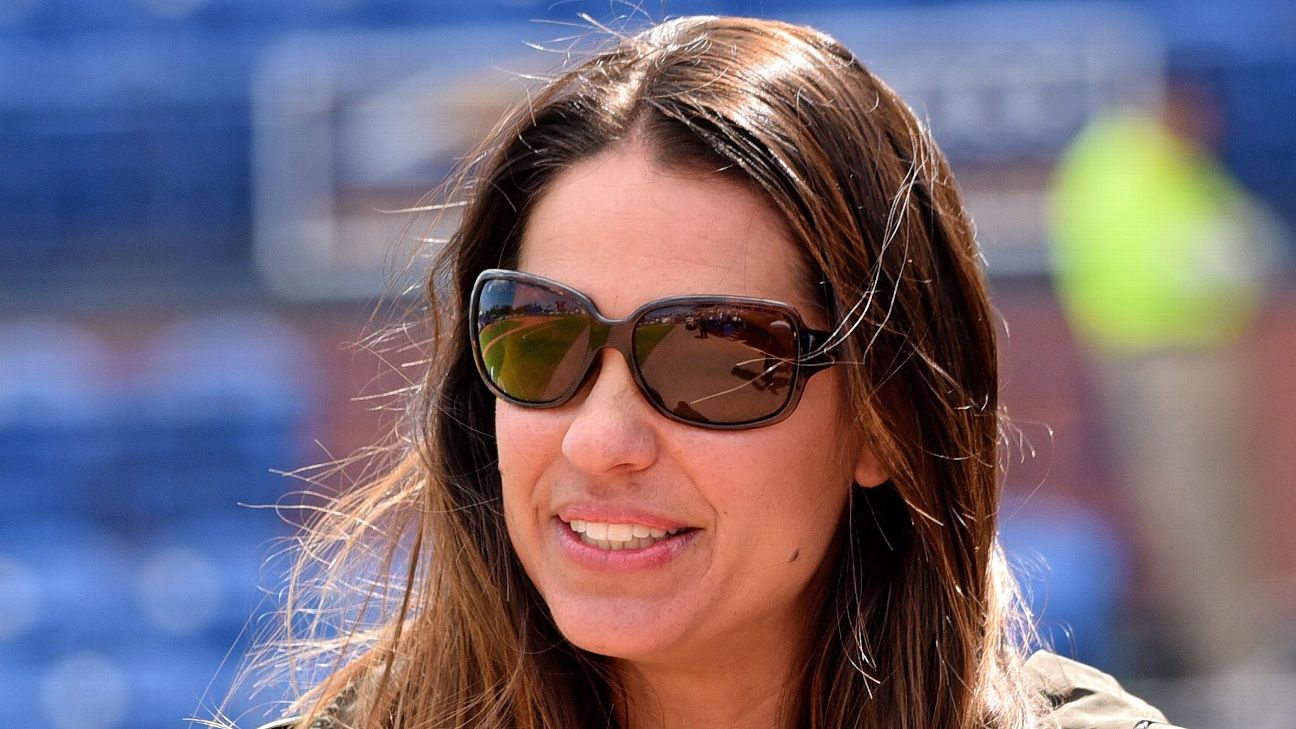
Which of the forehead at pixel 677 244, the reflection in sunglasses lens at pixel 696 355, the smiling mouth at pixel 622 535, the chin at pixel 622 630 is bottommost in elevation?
the chin at pixel 622 630

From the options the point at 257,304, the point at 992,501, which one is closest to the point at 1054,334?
the point at 257,304

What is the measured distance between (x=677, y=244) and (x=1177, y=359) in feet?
17.2

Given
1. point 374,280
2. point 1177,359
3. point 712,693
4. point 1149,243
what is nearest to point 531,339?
point 712,693

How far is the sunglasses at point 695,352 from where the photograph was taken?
1.46 m

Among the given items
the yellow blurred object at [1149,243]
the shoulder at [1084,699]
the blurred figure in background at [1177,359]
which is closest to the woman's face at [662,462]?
the shoulder at [1084,699]

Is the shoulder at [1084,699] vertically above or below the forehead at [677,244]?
below

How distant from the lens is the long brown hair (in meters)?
1.53

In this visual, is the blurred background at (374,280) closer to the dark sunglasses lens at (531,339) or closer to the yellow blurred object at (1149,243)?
the yellow blurred object at (1149,243)

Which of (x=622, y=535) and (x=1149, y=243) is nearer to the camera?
(x=622, y=535)

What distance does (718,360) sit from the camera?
1.47m

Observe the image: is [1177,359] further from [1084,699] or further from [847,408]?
[847,408]

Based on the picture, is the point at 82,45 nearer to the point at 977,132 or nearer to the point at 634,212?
the point at 977,132

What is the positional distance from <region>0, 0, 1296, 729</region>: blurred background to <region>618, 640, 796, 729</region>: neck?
4730 millimetres

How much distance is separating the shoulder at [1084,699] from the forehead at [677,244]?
615 millimetres
